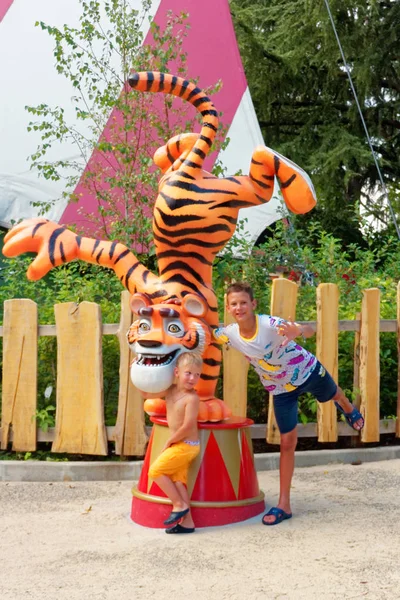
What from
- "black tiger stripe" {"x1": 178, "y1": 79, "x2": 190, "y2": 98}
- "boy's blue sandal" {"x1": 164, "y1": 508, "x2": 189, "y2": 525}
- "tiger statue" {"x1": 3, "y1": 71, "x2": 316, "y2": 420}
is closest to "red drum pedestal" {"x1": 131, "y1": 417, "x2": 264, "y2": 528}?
"boy's blue sandal" {"x1": 164, "y1": 508, "x2": 189, "y2": 525}

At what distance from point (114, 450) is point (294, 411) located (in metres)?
1.75

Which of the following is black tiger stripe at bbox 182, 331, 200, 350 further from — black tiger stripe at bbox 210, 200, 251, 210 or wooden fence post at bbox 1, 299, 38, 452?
wooden fence post at bbox 1, 299, 38, 452

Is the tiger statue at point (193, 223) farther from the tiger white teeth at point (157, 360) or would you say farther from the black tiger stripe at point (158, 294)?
the tiger white teeth at point (157, 360)

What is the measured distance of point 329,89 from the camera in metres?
15.5

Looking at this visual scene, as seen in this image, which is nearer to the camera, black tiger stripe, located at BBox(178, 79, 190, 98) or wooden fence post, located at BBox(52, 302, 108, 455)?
black tiger stripe, located at BBox(178, 79, 190, 98)

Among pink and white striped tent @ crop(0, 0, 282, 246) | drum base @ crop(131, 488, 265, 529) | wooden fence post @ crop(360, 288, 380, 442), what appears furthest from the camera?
pink and white striped tent @ crop(0, 0, 282, 246)

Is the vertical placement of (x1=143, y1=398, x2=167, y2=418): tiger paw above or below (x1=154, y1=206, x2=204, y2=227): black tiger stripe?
below

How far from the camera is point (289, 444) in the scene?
4.13m

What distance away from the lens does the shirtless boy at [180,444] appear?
389cm

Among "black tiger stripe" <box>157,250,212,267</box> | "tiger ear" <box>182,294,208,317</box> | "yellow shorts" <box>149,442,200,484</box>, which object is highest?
"black tiger stripe" <box>157,250,212,267</box>

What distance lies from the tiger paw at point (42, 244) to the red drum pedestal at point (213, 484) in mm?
1064

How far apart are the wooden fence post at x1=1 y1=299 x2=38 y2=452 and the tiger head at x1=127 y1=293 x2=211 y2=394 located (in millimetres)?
1339

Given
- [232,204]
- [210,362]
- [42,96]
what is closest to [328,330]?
[210,362]

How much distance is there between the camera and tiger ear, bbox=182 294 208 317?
428 cm
